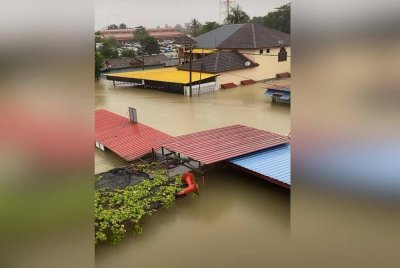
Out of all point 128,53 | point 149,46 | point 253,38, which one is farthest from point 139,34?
point 253,38

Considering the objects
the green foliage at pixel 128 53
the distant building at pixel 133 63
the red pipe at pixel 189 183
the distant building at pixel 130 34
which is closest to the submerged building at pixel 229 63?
the distant building at pixel 133 63

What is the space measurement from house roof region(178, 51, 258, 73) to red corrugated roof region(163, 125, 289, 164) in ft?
19.4

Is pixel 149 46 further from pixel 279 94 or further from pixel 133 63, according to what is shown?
pixel 279 94

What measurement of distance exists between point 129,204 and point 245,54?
955 centimetres

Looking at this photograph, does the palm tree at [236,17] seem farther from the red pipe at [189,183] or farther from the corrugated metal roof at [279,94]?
the red pipe at [189,183]

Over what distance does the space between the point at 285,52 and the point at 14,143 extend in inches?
496

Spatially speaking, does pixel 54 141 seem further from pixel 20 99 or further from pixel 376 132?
pixel 376 132

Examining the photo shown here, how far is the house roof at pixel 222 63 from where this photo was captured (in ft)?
35.6

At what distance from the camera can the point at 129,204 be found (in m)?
3.59

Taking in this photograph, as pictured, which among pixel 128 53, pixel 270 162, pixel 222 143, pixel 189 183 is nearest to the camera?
pixel 189 183

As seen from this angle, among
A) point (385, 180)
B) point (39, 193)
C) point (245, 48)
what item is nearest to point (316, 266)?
point (385, 180)

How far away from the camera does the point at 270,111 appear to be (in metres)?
8.05

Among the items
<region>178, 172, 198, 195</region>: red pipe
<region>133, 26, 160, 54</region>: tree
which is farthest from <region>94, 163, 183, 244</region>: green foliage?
<region>133, 26, 160, 54</region>: tree

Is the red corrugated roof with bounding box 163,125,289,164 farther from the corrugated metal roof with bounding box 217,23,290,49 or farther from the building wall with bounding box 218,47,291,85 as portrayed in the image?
the corrugated metal roof with bounding box 217,23,290,49
